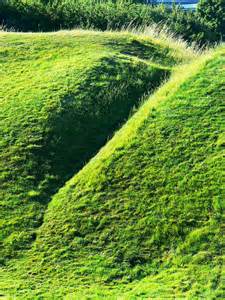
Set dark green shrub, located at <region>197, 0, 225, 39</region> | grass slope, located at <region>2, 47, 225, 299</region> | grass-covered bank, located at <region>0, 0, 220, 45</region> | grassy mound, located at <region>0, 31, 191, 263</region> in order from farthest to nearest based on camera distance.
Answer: dark green shrub, located at <region>197, 0, 225, 39</region>, grass-covered bank, located at <region>0, 0, 220, 45</region>, grassy mound, located at <region>0, 31, 191, 263</region>, grass slope, located at <region>2, 47, 225, 299</region>

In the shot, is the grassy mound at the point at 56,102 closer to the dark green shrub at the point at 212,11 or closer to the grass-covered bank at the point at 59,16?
the grass-covered bank at the point at 59,16

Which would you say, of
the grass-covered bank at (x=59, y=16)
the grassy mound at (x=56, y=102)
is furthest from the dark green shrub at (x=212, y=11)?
the grassy mound at (x=56, y=102)

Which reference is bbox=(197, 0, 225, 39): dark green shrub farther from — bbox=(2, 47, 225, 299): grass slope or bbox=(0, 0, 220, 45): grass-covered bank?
bbox=(2, 47, 225, 299): grass slope

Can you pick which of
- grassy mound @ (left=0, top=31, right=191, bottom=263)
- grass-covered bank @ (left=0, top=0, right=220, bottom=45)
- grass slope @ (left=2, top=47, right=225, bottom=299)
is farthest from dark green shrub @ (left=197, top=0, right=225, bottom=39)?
grass slope @ (left=2, top=47, right=225, bottom=299)

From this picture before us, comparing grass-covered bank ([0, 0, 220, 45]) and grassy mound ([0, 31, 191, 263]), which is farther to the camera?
grass-covered bank ([0, 0, 220, 45])

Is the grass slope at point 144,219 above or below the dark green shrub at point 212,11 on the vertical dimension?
below
